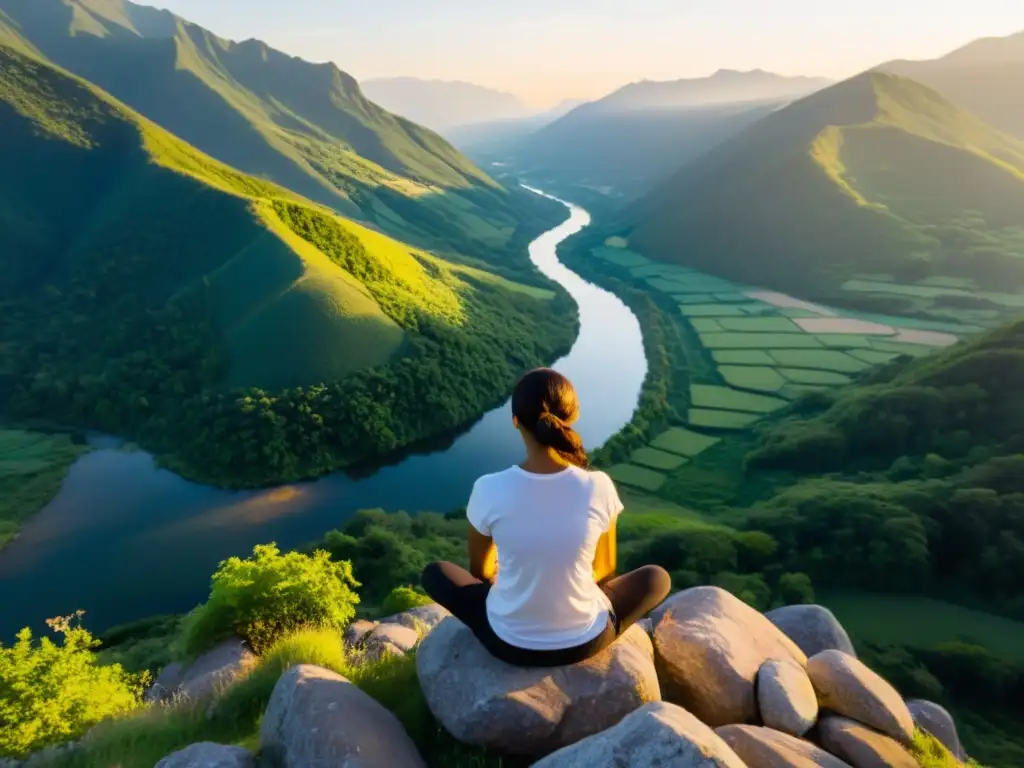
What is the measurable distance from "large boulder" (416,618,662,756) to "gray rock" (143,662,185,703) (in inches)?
423

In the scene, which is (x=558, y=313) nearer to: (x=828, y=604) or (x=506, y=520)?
(x=828, y=604)

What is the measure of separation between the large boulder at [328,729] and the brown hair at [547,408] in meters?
3.65

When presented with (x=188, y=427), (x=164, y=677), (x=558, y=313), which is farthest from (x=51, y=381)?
(x=558, y=313)

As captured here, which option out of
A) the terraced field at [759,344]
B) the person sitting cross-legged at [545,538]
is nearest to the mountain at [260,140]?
the terraced field at [759,344]

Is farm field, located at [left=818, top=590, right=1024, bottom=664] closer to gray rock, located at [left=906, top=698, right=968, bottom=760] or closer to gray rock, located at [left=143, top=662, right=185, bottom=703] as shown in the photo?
gray rock, located at [left=906, top=698, right=968, bottom=760]

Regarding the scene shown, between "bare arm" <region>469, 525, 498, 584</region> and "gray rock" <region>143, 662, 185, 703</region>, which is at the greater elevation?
"bare arm" <region>469, 525, 498, 584</region>

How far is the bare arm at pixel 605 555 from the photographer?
7.50m

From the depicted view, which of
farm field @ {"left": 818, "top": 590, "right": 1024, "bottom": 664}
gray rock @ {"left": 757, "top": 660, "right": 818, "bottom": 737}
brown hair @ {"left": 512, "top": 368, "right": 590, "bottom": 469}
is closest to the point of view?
brown hair @ {"left": 512, "top": 368, "right": 590, "bottom": 469}

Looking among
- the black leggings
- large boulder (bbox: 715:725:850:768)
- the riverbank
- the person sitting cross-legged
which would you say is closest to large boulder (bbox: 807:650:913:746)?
large boulder (bbox: 715:725:850:768)

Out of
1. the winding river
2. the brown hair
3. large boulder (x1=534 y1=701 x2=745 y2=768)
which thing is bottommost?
the winding river

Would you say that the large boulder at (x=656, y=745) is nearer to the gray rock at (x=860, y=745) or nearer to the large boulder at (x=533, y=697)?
the large boulder at (x=533, y=697)

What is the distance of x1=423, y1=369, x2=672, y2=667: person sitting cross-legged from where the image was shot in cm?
667

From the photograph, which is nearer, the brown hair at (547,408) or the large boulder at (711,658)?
the brown hair at (547,408)

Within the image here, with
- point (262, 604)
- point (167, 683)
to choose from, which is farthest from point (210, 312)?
point (262, 604)
